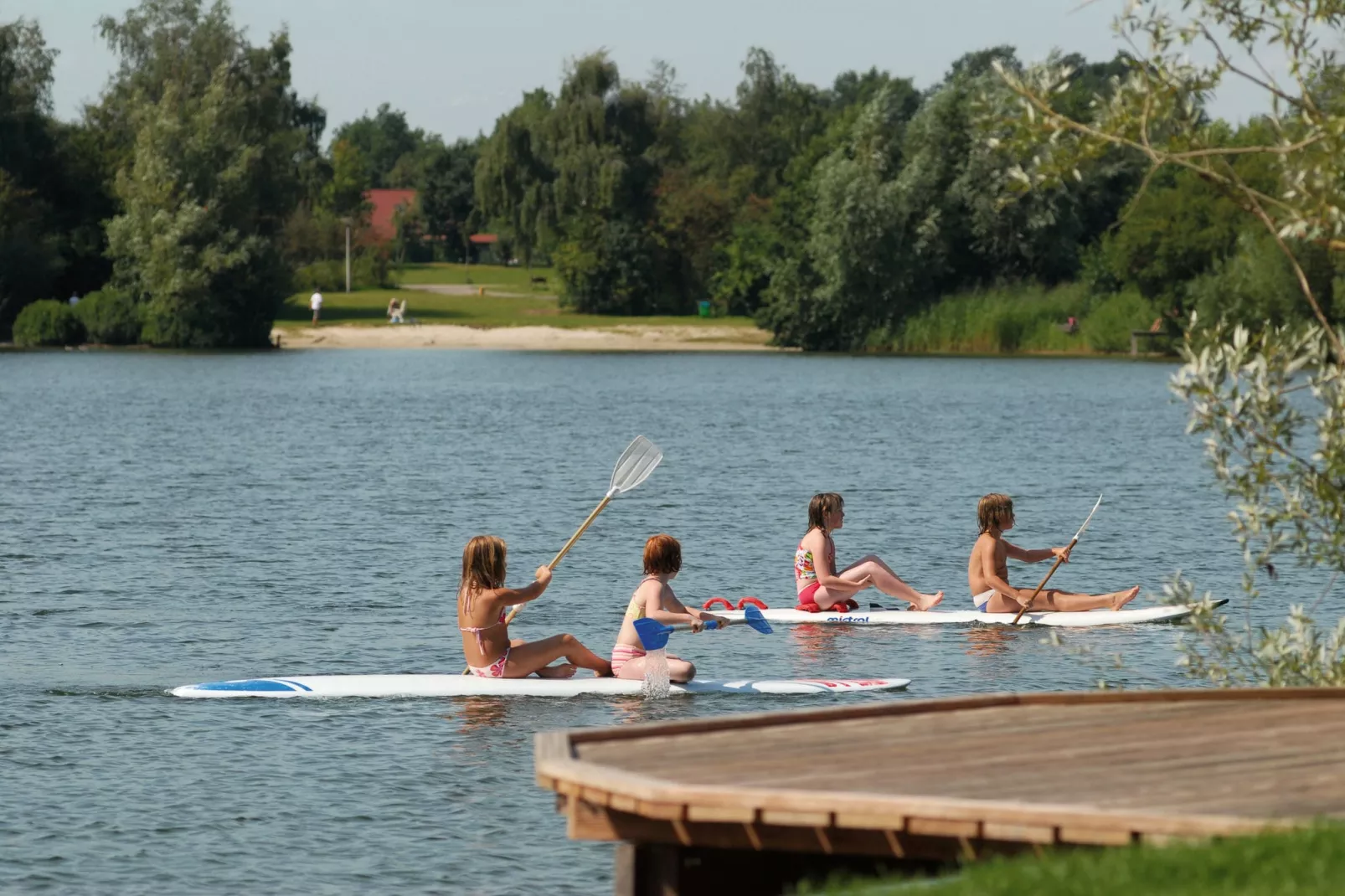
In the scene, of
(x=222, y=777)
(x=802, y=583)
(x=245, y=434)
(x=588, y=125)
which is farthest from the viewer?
(x=588, y=125)

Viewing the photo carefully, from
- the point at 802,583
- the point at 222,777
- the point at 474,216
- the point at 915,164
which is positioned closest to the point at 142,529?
the point at 802,583

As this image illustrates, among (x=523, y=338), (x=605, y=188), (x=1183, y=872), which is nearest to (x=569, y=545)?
(x=1183, y=872)

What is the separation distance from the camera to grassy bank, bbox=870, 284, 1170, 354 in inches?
3044

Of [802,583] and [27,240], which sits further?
[27,240]

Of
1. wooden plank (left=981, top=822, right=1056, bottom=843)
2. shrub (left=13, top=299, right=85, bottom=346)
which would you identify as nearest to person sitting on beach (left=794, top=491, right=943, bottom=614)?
wooden plank (left=981, top=822, right=1056, bottom=843)

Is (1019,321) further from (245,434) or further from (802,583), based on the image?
(802,583)

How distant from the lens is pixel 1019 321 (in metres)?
80.4

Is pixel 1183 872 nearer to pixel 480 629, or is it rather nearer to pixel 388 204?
pixel 480 629

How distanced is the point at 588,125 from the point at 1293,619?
83.9m

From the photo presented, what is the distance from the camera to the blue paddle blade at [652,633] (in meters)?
14.4

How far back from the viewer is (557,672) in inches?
581

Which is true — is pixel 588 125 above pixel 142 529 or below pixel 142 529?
above

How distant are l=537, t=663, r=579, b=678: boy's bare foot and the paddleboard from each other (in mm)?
3338

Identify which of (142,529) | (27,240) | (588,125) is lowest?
(142,529)
